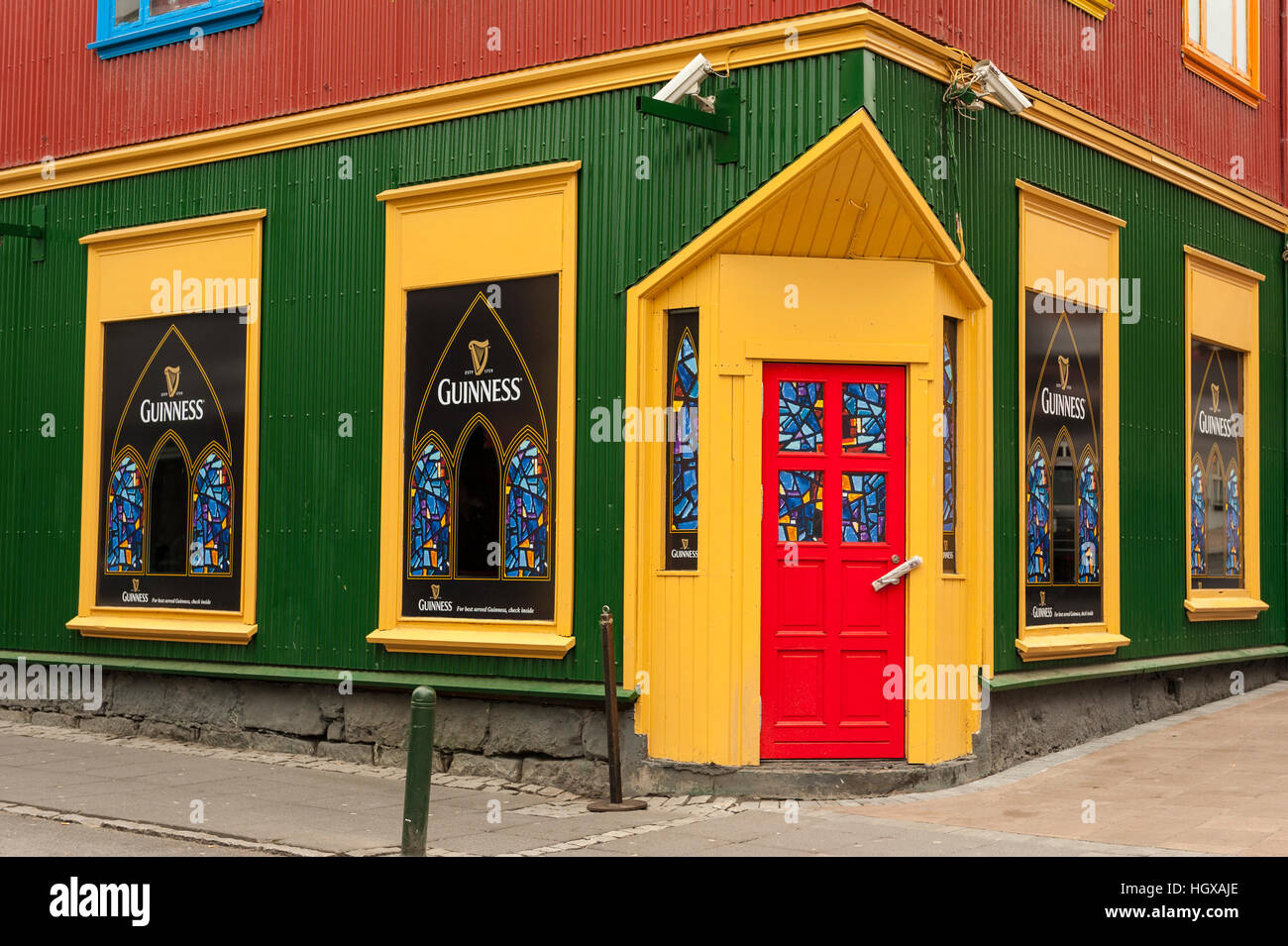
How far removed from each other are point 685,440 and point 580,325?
3.92 feet

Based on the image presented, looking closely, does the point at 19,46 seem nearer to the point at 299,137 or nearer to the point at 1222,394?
the point at 299,137

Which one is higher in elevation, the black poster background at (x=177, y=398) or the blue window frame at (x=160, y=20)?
the blue window frame at (x=160, y=20)

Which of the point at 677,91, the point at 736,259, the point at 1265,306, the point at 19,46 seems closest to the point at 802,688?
the point at 736,259

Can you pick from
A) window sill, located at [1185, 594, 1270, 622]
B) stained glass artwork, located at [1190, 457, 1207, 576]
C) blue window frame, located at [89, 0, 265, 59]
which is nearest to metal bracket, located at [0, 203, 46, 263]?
blue window frame, located at [89, 0, 265, 59]

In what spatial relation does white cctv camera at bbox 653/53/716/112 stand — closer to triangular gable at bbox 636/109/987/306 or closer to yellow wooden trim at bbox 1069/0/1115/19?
triangular gable at bbox 636/109/987/306

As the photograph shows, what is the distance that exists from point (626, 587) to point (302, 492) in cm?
323

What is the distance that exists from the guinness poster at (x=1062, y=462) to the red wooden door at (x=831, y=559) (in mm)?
1799

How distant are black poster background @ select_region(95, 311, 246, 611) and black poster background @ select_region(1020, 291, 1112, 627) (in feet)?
20.8

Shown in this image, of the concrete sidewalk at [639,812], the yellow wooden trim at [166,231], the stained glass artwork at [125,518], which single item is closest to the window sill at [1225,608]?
the concrete sidewalk at [639,812]

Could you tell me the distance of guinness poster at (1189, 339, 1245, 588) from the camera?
47.3 ft

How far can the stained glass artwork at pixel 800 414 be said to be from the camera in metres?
10.5

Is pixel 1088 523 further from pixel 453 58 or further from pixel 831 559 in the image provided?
pixel 453 58

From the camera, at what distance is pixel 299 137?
12656 mm

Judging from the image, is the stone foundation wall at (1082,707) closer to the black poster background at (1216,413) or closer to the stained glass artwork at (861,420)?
the black poster background at (1216,413)
